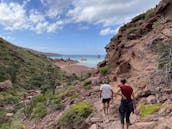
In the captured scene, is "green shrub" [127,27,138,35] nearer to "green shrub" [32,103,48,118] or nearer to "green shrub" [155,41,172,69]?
"green shrub" [32,103,48,118]

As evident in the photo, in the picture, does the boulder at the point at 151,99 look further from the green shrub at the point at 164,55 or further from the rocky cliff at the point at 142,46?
the green shrub at the point at 164,55

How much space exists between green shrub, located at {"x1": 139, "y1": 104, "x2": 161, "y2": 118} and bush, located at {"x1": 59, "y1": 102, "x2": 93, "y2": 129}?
121 inches

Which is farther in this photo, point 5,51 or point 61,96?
point 5,51

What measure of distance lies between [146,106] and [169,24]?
803 cm

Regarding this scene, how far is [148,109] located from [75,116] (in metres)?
4.07

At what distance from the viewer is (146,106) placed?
12.9 metres

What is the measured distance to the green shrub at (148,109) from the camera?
11962 millimetres

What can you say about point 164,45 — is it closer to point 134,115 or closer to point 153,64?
point 153,64

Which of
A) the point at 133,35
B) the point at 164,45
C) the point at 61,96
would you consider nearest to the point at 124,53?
the point at 133,35

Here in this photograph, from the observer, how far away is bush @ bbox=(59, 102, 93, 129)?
1509 cm

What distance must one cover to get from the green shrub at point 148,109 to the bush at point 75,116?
3.08 metres

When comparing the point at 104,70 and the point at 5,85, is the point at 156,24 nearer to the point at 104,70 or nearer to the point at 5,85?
the point at 104,70

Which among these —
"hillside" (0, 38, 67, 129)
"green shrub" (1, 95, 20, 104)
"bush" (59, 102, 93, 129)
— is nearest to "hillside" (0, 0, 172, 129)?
"bush" (59, 102, 93, 129)

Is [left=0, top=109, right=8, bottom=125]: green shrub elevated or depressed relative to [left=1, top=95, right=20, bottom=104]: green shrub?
depressed
